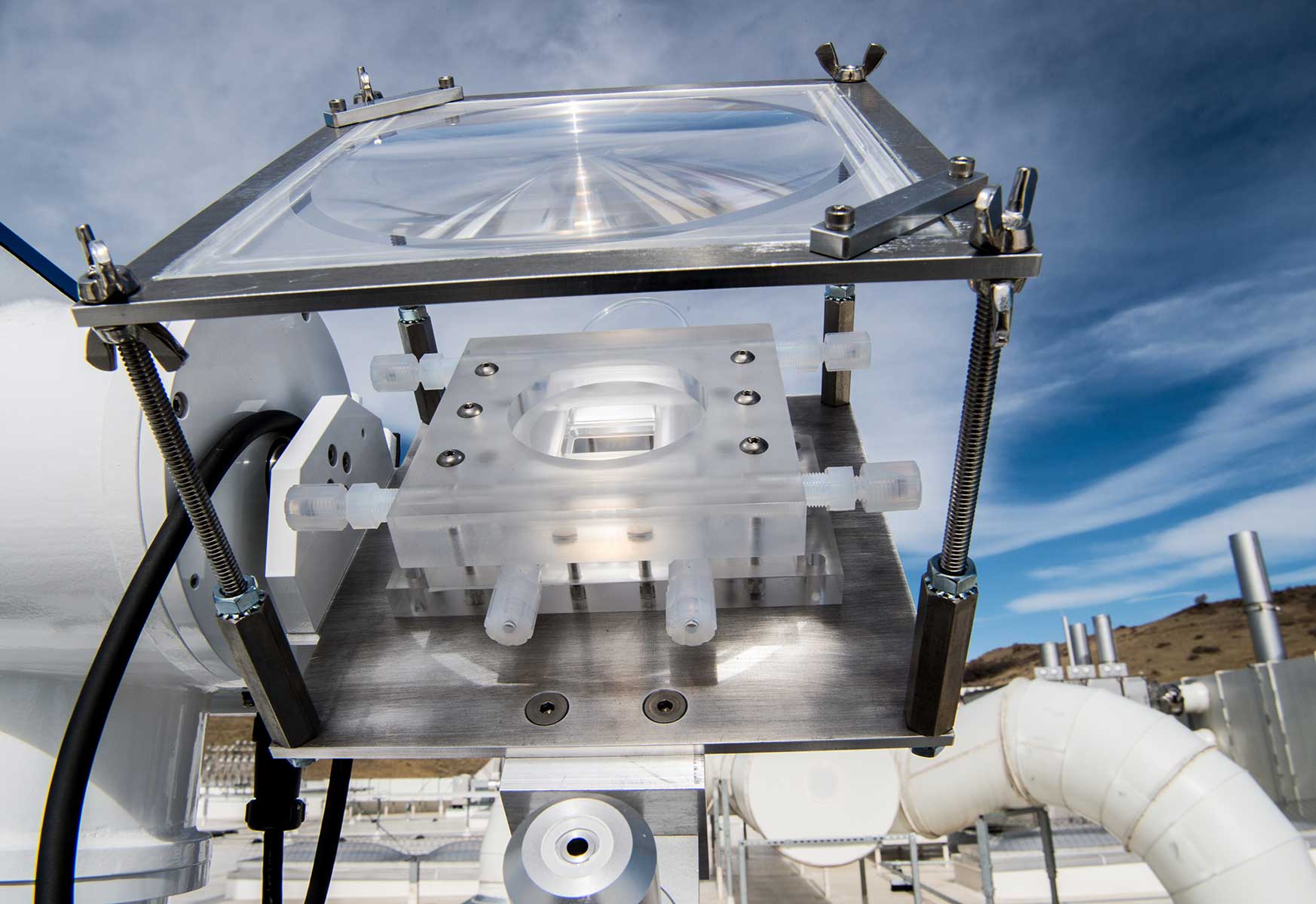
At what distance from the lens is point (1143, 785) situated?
1.67 metres

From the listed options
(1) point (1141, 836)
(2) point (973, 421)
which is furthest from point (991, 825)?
(2) point (973, 421)

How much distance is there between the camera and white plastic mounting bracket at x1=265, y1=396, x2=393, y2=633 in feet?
2.42

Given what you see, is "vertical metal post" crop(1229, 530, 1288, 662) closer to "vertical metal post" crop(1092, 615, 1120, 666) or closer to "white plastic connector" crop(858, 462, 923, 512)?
"vertical metal post" crop(1092, 615, 1120, 666)

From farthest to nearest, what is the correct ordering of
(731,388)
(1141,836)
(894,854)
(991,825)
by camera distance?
(894,854), (991,825), (1141,836), (731,388)

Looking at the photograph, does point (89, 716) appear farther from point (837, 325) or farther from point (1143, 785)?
point (1143, 785)

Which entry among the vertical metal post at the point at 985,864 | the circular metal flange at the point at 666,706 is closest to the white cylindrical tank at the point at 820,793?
the vertical metal post at the point at 985,864

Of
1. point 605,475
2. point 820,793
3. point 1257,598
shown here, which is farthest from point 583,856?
point 1257,598

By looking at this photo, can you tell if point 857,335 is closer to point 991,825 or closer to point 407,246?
point 407,246

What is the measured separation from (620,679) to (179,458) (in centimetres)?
33

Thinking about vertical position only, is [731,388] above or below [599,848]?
above

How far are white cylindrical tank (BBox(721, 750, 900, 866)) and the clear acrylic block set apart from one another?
1.62m

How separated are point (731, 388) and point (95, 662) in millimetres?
517

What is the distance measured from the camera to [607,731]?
638mm

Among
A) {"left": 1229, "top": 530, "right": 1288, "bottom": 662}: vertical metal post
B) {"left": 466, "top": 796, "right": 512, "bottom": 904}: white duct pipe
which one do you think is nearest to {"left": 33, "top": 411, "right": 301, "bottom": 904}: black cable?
{"left": 466, "top": 796, "right": 512, "bottom": 904}: white duct pipe
